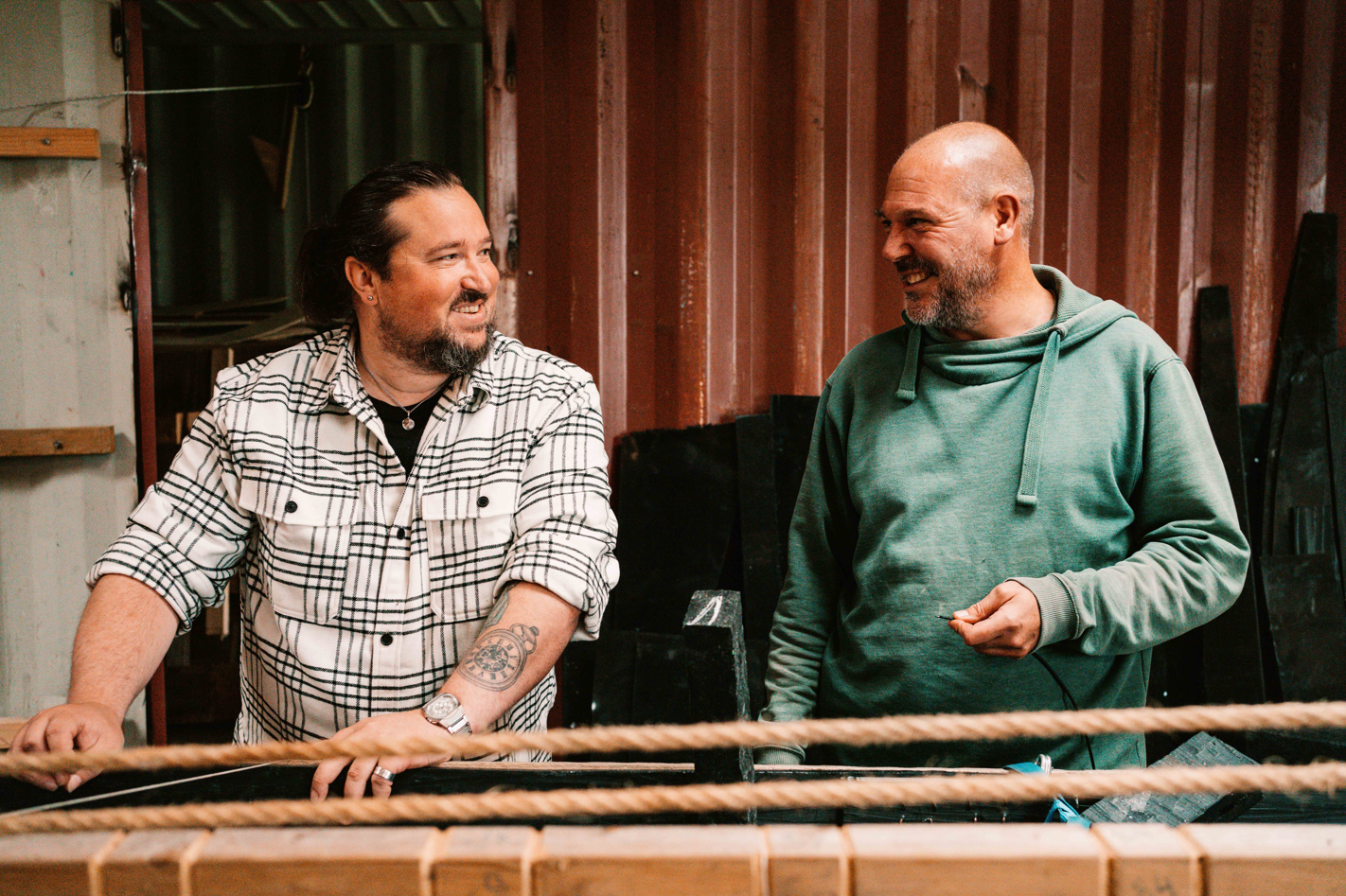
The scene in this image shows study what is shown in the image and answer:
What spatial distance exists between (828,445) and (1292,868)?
1.23 metres

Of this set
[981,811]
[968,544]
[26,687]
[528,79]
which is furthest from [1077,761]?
[26,687]

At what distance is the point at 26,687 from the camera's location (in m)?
2.68

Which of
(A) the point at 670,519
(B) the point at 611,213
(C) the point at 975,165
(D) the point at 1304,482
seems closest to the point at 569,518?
(C) the point at 975,165

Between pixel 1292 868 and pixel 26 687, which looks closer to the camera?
pixel 1292 868

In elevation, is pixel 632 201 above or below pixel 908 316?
above

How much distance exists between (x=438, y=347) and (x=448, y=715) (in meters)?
0.75

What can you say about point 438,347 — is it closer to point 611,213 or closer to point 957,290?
point 957,290

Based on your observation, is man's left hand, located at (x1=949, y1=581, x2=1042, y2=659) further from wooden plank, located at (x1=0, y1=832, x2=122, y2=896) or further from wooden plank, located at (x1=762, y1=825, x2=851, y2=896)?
wooden plank, located at (x1=0, y1=832, x2=122, y2=896)

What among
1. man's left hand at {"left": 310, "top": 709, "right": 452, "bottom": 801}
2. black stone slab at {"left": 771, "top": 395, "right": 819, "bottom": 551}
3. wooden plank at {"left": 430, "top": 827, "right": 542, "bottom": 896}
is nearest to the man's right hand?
man's left hand at {"left": 310, "top": 709, "right": 452, "bottom": 801}

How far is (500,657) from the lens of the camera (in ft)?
4.50

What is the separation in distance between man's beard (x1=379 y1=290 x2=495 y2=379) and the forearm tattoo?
0.58 metres

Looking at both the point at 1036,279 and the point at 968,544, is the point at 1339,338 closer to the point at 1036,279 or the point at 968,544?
the point at 1036,279

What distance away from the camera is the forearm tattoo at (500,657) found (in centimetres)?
135

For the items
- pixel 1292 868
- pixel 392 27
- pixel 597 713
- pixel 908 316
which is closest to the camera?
pixel 1292 868
